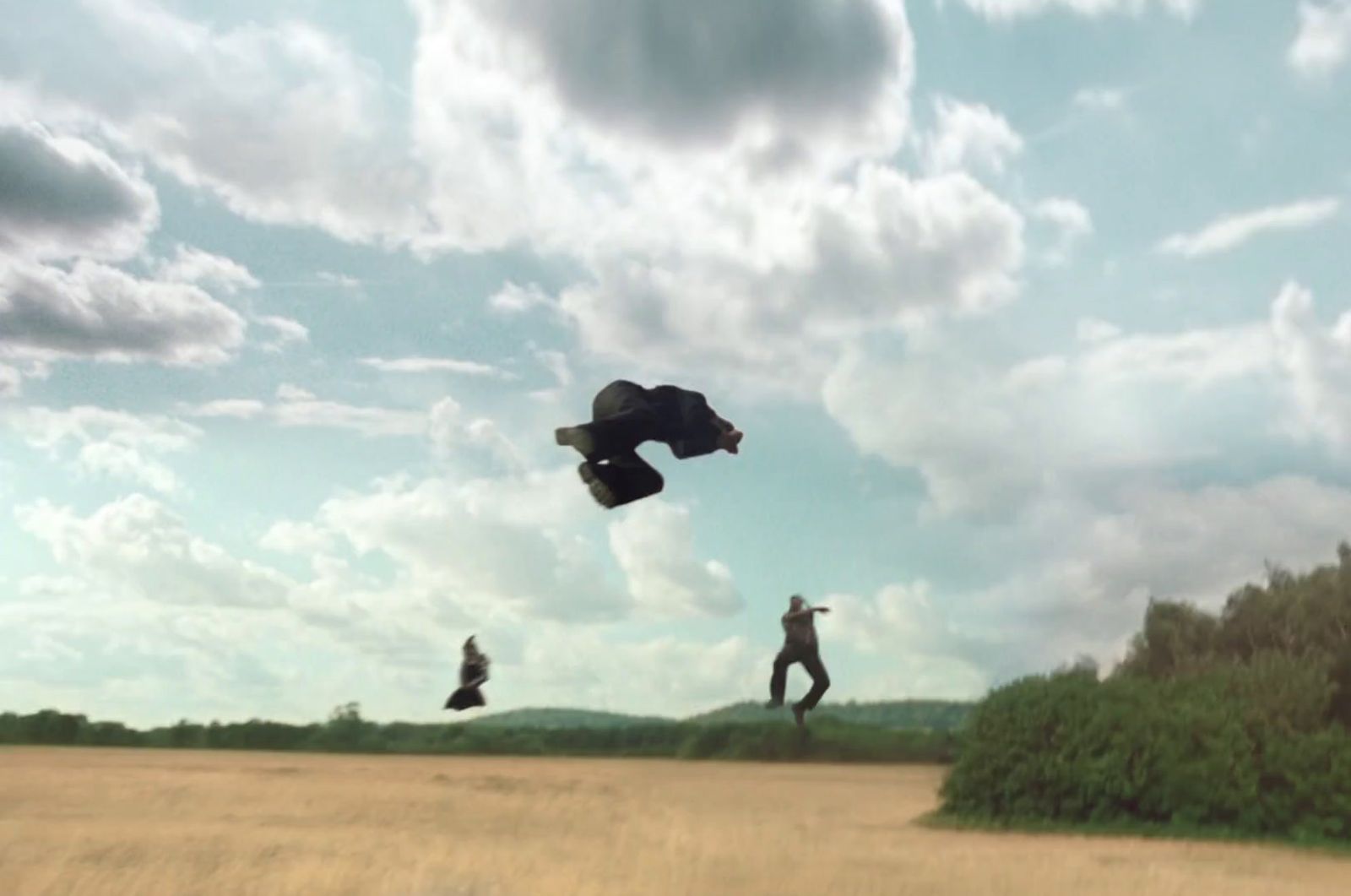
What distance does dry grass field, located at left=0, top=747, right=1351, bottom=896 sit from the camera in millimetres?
16188

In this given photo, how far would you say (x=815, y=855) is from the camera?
19.1m

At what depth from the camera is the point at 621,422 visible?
7219mm

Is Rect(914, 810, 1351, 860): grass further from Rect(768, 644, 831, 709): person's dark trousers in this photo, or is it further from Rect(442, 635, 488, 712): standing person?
Rect(442, 635, 488, 712): standing person

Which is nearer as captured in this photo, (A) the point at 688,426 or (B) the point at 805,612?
(A) the point at 688,426

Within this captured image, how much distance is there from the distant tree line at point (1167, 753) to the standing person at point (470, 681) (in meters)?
15.2

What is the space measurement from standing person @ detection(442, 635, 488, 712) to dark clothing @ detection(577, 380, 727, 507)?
10.0 feet

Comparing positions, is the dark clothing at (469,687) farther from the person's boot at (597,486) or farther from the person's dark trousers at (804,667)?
the person's boot at (597,486)

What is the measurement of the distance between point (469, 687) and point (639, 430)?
3.14 m

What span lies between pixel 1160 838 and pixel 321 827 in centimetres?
1304

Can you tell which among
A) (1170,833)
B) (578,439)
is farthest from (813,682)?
(1170,833)

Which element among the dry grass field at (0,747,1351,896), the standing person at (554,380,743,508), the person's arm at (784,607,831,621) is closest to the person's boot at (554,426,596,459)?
the standing person at (554,380,743,508)

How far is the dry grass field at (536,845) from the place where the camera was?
16188 millimetres

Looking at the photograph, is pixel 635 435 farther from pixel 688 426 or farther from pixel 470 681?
pixel 470 681

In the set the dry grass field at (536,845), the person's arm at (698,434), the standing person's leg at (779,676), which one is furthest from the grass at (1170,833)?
the person's arm at (698,434)
